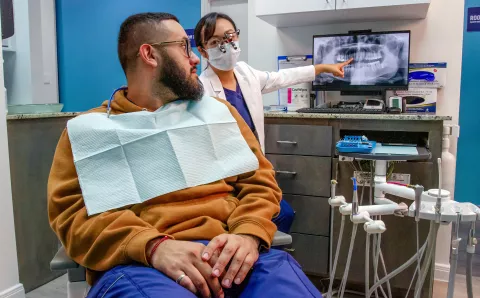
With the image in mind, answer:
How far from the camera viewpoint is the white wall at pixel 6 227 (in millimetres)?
1939

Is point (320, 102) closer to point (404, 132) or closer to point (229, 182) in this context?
point (404, 132)

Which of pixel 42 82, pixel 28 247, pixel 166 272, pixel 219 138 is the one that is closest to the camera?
pixel 166 272

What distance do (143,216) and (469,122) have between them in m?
3.25

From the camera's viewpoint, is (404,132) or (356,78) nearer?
(404,132)

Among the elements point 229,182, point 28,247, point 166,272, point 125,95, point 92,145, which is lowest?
point 28,247

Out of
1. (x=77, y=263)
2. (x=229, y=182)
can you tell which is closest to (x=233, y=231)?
(x=229, y=182)

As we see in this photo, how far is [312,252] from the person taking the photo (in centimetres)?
227

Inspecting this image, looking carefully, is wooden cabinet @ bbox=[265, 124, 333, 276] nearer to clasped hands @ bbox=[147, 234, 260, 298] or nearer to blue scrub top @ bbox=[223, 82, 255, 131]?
blue scrub top @ bbox=[223, 82, 255, 131]

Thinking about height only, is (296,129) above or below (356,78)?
below

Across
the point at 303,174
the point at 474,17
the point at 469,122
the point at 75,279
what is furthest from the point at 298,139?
the point at 469,122

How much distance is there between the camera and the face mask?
1.99 m

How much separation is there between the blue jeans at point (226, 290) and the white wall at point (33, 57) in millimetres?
3487

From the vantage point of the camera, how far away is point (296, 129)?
2.21 m

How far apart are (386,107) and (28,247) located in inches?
80.3
